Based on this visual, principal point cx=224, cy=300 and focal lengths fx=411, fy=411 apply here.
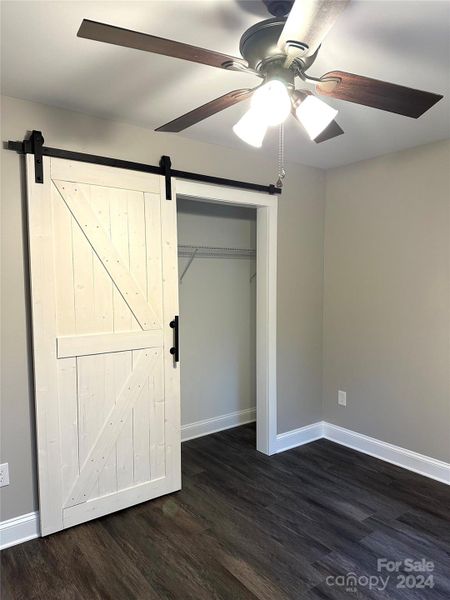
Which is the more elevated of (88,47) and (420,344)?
(88,47)

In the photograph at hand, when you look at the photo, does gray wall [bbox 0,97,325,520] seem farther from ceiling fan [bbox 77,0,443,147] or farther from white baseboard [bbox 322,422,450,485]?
ceiling fan [bbox 77,0,443,147]

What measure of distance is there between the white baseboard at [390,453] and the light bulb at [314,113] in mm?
2604

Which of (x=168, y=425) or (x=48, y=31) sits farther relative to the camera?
(x=168, y=425)

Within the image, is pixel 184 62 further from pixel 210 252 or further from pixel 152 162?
pixel 210 252

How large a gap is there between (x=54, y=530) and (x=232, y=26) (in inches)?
106

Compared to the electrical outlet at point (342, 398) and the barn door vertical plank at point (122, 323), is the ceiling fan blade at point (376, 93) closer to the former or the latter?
the barn door vertical plank at point (122, 323)

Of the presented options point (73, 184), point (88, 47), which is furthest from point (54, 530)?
point (88, 47)

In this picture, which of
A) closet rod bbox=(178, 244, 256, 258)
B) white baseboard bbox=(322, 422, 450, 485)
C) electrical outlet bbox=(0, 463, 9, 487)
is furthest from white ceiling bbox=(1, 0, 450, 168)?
white baseboard bbox=(322, 422, 450, 485)

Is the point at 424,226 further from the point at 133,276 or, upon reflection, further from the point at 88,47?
the point at 88,47

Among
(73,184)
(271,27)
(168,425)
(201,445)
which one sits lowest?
(201,445)

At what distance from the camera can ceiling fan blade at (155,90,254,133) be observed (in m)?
1.57

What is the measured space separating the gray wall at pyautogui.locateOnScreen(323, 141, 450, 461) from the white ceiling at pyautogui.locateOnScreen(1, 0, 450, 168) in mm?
554

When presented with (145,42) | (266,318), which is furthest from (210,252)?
(145,42)

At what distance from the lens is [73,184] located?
2.38 m
